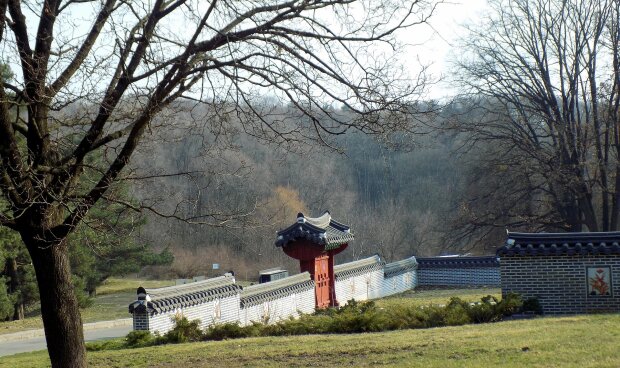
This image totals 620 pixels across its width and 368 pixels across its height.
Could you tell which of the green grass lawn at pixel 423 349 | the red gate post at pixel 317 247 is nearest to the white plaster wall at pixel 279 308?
the red gate post at pixel 317 247

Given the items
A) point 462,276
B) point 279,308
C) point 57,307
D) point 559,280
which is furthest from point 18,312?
point 57,307

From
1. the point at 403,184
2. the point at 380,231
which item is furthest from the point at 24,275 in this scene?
the point at 403,184

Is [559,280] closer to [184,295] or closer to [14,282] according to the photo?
[184,295]

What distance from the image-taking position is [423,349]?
11.0m

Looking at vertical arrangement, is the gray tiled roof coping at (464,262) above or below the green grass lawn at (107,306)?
above

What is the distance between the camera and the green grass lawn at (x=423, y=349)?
9.94 metres

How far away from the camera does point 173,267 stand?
4694 centimetres

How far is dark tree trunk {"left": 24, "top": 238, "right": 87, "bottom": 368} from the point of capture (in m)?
9.40

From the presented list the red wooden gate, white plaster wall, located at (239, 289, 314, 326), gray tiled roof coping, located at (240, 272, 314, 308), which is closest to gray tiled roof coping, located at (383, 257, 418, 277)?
the red wooden gate

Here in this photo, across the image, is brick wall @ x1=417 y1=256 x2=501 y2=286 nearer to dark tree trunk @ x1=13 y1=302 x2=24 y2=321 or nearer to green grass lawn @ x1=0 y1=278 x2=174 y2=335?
green grass lawn @ x1=0 y1=278 x2=174 y2=335

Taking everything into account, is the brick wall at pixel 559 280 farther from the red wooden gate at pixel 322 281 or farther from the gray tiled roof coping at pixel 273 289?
the red wooden gate at pixel 322 281

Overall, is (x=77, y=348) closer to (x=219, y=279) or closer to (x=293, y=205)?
(x=219, y=279)

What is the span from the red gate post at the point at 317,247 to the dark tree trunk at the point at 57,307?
14259 millimetres

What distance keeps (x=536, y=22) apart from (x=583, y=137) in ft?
15.8
